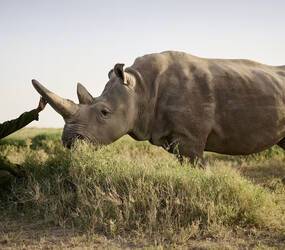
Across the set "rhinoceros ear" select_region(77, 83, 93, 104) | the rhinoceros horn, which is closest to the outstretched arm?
the rhinoceros horn

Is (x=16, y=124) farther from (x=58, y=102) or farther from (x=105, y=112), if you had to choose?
(x=105, y=112)

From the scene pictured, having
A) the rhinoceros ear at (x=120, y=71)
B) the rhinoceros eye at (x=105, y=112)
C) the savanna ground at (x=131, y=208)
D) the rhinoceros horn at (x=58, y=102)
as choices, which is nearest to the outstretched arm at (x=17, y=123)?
the rhinoceros horn at (x=58, y=102)

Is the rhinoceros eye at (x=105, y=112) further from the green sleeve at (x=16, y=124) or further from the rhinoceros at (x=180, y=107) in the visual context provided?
the green sleeve at (x=16, y=124)

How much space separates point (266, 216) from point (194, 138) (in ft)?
7.15

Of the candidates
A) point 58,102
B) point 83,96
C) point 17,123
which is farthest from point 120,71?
point 17,123

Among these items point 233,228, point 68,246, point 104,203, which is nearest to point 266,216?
point 233,228

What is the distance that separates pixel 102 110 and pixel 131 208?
2277 millimetres

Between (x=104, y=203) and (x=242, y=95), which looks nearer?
(x=104, y=203)

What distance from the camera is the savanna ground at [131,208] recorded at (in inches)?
220

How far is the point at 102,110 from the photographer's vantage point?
8.01 m

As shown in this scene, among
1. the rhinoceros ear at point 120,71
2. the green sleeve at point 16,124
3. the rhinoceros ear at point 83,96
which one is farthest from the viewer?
the rhinoceros ear at point 83,96

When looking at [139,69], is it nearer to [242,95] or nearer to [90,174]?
[242,95]

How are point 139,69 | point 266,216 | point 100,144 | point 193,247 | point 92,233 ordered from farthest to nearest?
point 139,69
point 100,144
point 266,216
point 92,233
point 193,247

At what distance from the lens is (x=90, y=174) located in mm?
6938
